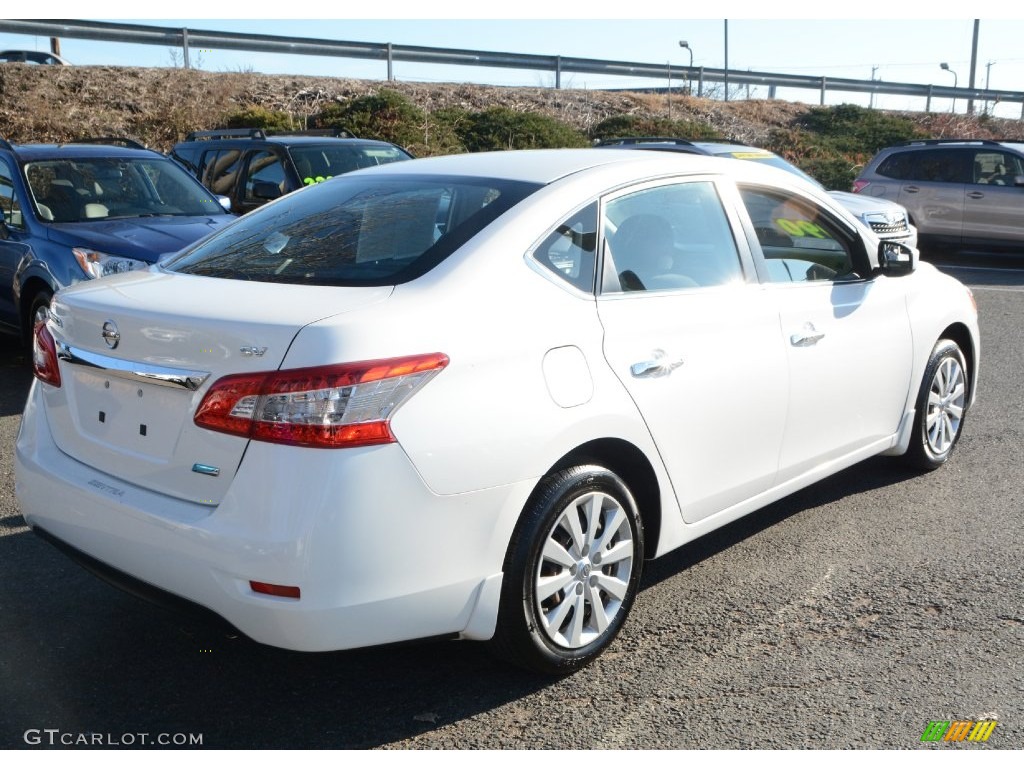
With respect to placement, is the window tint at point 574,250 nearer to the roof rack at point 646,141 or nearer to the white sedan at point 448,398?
the white sedan at point 448,398

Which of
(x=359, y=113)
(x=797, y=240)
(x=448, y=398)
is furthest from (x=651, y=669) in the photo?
(x=359, y=113)

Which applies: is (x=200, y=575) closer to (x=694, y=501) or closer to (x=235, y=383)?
(x=235, y=383)

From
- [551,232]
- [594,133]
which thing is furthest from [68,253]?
[594,133]

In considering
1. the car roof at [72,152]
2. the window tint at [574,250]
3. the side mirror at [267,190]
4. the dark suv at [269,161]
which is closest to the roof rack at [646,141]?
the dark suv at [269,161]

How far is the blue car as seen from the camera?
24.8ft

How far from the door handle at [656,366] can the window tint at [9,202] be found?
6.11 metres

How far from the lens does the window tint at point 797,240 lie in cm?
449

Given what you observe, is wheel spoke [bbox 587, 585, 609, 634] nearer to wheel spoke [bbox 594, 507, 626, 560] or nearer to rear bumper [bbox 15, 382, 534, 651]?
wheel spoke [bbox 594, 507, 626, 560]

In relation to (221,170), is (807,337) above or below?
below

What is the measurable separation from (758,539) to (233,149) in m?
8.73

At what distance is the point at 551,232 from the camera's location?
3.65m

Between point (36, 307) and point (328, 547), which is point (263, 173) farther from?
point (328, 547)

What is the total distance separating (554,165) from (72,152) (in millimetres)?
6226

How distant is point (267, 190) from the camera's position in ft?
34.8
